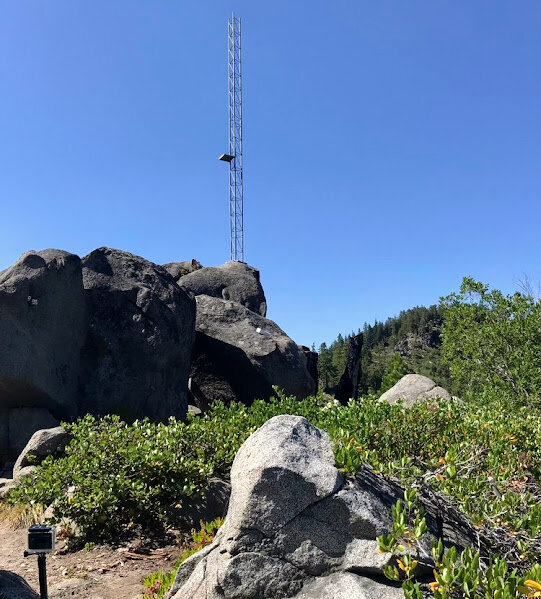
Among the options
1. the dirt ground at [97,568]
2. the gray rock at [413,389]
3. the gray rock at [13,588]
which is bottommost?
the dirt ground at [97,568]

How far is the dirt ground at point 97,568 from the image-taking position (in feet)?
21.2

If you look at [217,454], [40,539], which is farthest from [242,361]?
[40,539]

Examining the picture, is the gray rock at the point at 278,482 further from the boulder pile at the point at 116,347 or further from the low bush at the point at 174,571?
the boulder pile at the point at 116,347

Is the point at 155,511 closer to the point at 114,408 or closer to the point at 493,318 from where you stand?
the point at 114,408

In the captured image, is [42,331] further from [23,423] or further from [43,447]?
[43,447]

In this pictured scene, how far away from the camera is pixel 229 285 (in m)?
25.9

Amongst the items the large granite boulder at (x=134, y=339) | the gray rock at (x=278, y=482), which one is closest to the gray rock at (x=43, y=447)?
the large granite boulder at (x=134, y=339)

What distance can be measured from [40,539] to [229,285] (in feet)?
69.2

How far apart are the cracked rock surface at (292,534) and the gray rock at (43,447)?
7.16 meters

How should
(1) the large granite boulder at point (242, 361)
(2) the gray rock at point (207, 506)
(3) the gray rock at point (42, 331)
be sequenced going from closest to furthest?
(2) the gray rock at point (207, 506) → (3) the gray rock at point (42, 331) → (1) the large granite boulder at point (242, 361)

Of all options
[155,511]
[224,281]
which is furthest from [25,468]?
[224,281]

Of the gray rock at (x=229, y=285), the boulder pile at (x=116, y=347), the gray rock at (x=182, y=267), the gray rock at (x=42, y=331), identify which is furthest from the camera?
the gray rock at (x=182, y=267)

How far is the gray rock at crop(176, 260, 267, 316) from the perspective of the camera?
83.3ft

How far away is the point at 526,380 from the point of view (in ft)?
47.6
